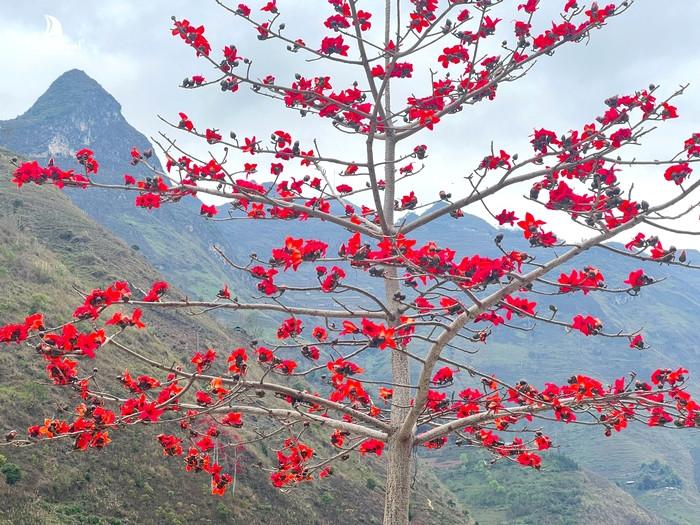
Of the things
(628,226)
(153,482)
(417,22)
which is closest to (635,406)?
(628,226)

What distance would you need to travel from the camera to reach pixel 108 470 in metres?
21.6

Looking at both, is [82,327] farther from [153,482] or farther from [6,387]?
[153,482]

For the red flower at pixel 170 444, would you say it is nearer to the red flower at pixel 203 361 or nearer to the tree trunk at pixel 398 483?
the red flower at pixel 203 361

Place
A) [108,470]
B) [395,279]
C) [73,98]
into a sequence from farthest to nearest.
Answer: [73,98] → [108,470] → [395,279]

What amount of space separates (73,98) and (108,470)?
626 feet

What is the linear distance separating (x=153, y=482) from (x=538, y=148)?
22.4 m

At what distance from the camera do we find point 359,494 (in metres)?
34.2

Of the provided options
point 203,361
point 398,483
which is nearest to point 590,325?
point 398,483

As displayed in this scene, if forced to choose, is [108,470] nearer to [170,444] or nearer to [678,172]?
[170,444]

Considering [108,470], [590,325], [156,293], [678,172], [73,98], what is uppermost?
[73,98]

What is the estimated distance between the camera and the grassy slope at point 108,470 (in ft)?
61.8

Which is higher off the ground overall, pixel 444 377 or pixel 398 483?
pixel 444 377

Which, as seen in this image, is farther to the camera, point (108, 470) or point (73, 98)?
point (73, 98)

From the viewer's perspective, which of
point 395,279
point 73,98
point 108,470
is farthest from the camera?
point 73,98
